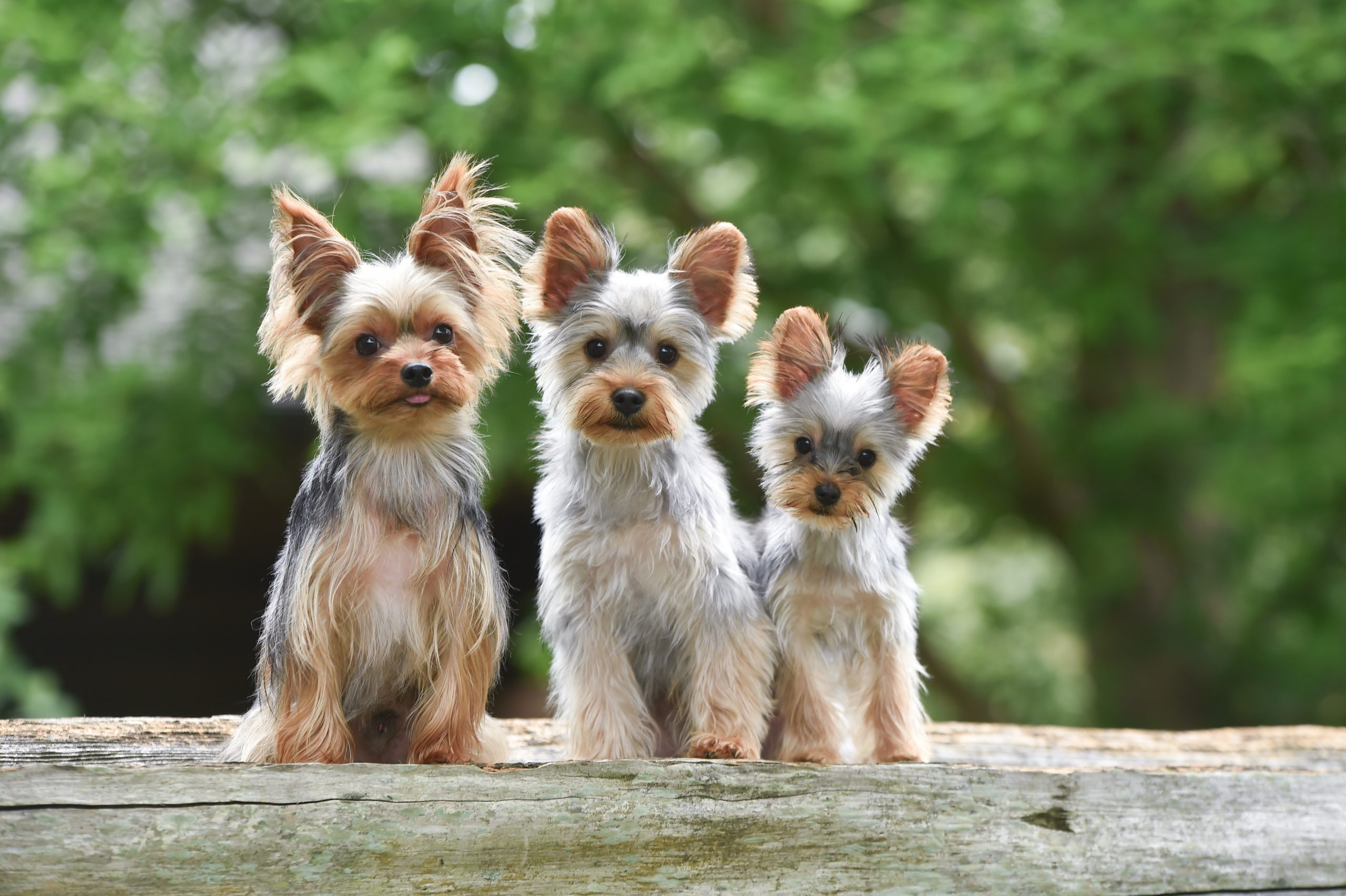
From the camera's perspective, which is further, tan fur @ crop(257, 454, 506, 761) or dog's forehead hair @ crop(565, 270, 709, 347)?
dog's forehead hair @ crop(565, 270, 709, 347)

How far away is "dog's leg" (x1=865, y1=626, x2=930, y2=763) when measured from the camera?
3178 mm

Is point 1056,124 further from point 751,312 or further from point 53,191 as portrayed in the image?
point 53,191

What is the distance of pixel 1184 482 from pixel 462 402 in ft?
19.0

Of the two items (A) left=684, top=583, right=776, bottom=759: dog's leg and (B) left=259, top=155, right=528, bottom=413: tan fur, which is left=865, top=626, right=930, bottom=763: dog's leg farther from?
(B) left=259, top=155, right=528, bottom=413: tan fur

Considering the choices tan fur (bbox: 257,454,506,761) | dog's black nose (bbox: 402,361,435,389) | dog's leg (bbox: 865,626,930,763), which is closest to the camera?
dog's black nose (bbox: 402,361,435,389)

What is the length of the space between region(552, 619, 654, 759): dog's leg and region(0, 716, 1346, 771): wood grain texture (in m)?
0.29

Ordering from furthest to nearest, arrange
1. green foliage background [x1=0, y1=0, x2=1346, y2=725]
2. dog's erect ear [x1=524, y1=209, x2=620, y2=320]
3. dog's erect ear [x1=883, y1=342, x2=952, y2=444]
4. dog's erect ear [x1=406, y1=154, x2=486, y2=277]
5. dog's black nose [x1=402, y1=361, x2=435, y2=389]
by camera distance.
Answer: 1. green foliage background [x1=0, y1=0, x2=1346, y2=725]
2. dog's erect ear [x1=883, y1=342, x2=952, y2=444]
3. dog's erect ear [x1=524, y1=209, x2=620, y2=320]
4. dog's erect ear [x1=406, y1=154, x2=486, y2=277]
5. dog's black nose [x1=402, y1=361, x2=435, y2=389]

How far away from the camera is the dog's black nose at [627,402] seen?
273cm

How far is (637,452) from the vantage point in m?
2.94

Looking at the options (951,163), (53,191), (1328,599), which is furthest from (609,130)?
(1328,599)

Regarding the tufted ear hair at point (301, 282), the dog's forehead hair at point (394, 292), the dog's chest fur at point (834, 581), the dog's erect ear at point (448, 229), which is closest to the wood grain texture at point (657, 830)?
the dog's chest fur at point (834, 581)

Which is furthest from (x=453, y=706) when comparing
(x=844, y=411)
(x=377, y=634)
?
(x=844, y=411)

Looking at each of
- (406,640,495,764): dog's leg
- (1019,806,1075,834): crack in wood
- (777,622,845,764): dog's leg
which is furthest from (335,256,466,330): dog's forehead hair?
(1019,806,1075,834): crack in wood

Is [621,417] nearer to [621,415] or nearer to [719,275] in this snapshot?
[621,415]
